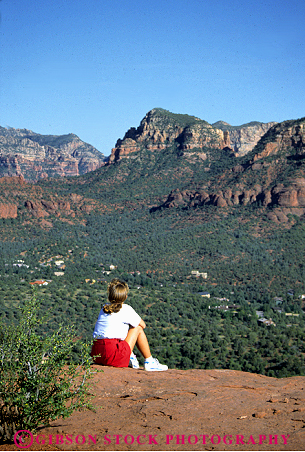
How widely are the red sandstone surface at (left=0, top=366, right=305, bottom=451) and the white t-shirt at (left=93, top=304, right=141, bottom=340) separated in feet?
2.84

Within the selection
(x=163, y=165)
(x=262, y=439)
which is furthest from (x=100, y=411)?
Answer: (x=163, y=165)

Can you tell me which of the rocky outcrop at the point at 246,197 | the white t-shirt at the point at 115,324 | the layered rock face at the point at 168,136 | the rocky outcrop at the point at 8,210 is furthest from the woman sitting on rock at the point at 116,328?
the layered rock face at the point at 168,136

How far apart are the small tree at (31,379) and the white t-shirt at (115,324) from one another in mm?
1709

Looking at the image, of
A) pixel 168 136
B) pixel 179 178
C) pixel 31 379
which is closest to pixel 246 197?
pixel 179 178

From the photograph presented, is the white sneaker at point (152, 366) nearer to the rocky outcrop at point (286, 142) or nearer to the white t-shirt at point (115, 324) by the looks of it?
the white t-shirt at point (115, 324)

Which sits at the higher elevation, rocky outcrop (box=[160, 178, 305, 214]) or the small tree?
rocky outcrop (box=[160, 178, 305, 214])

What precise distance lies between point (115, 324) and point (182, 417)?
9.16 feet

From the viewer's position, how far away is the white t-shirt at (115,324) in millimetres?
9141

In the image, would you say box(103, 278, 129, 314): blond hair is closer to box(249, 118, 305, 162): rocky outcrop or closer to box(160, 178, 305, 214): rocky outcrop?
box(160, 178, 305, 214): rocky outcrop

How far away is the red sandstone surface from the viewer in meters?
5.98

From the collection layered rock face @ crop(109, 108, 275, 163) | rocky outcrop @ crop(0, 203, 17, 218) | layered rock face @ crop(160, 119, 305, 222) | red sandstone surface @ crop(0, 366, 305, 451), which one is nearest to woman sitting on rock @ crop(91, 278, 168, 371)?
red sandstone surface @ crop(0, 366, 305, 451)

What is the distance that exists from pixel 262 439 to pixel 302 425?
3.02ft

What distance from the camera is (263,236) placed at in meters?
94.6

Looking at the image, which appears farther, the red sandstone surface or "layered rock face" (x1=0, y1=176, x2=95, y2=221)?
"layered rock face" (x1=0, y1=176, x2=95, y2=221)
